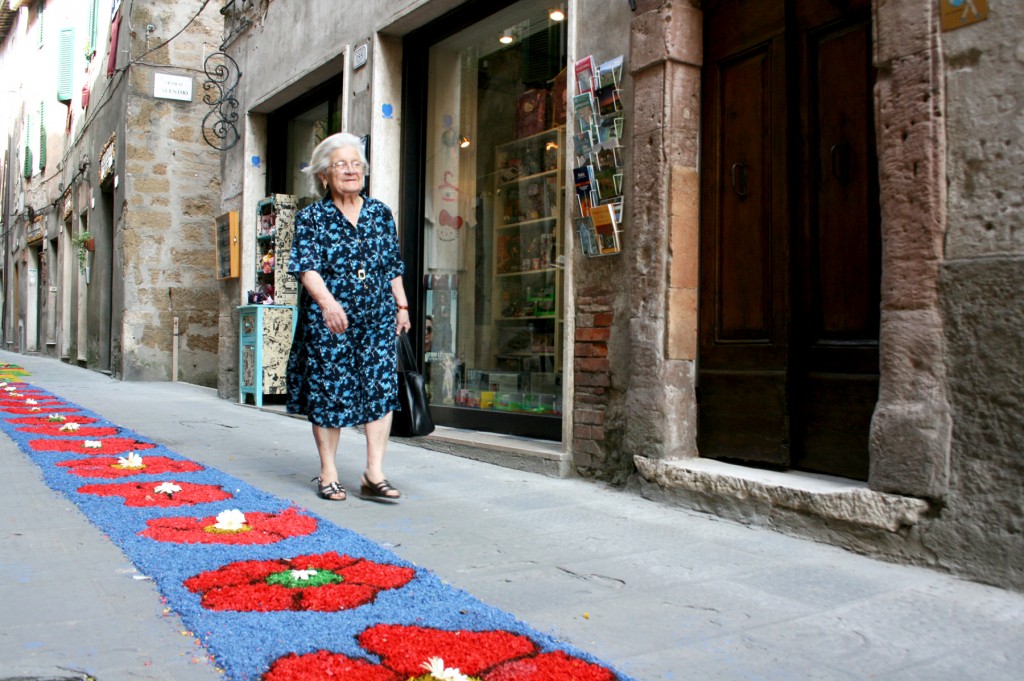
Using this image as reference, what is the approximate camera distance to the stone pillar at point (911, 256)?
10.0ft

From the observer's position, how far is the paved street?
2.19 meters

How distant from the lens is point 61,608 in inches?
96.8

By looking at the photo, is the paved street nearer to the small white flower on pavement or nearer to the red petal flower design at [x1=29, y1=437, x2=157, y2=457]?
the small white flower on pavement

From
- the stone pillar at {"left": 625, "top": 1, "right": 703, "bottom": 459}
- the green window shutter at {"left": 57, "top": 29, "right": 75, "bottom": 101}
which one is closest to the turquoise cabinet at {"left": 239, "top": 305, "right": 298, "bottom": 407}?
the stone pillar at {"left": 625, "top": 1, "right": 703, "bottom": 459}

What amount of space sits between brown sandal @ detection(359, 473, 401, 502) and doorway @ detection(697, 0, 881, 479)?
1.52 meters

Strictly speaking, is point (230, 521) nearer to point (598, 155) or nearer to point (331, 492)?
point (331, 492)

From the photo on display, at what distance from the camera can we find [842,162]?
12.2 ft

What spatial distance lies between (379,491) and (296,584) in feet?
5.02

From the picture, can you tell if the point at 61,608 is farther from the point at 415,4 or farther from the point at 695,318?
the point at 415,4

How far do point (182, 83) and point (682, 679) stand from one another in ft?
42.8

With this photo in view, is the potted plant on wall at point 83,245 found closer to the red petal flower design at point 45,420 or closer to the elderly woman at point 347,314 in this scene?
the red petal flower design at point 45,420

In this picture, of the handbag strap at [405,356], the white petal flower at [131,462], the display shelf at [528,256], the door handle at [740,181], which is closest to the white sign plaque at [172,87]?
the display shelf at [528,256]

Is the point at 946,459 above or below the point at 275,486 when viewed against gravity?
above

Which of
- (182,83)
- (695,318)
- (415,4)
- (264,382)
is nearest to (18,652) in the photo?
(695,318)
